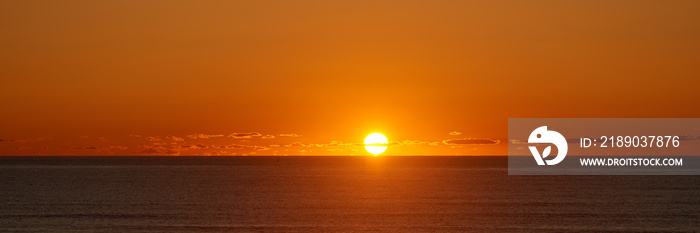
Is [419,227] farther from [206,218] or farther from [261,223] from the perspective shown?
[206,218]

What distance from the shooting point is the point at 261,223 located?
31.5m

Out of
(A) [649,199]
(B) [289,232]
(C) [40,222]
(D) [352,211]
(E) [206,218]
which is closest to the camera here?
(B) [289,232]

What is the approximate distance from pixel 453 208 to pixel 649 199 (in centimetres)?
1475

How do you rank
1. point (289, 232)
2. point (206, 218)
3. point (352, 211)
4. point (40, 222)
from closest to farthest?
1. point (289, 232)
2. point (40, 222)
3. point (206, 218)
4. point (352, 211)

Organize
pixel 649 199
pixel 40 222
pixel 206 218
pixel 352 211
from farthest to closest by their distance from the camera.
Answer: pixel 649 199, pixel 352 211, pixel 206 218, pixel 40 222

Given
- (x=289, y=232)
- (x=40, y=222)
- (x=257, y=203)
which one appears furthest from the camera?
(x=257, y=203)

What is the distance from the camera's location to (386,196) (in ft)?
161

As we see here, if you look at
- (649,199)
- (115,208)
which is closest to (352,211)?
(115,208)

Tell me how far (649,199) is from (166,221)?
97.0ft

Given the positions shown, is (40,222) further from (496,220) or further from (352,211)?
(496,220)

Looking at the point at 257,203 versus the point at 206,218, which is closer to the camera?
the point at 206,218

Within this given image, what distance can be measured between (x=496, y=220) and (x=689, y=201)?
57.4ft

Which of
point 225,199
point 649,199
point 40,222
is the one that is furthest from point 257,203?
point 649,199

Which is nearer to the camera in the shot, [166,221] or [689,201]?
[166,221]
